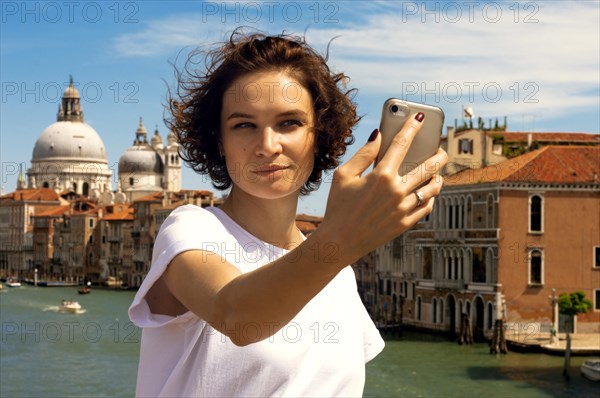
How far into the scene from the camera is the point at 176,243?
3.55 ft

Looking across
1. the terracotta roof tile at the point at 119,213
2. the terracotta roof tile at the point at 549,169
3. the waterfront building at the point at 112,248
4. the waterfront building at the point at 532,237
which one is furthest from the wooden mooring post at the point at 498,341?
the terracotta roof tile at the point at 119,213

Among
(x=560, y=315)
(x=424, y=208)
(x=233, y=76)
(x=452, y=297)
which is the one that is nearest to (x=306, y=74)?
(x=233, y=76)

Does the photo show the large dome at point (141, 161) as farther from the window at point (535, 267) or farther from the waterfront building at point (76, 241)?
the window at point (535, 267)

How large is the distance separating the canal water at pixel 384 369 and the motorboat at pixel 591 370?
0.34 feet

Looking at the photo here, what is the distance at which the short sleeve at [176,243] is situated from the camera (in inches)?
42.6

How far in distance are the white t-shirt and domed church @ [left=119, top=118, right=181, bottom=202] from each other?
5709 cm

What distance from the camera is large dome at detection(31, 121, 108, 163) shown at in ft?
207

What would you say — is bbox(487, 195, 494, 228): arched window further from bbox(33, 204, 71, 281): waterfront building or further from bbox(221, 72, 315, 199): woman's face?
bbox(33, 204, 71, 281): waterfront building

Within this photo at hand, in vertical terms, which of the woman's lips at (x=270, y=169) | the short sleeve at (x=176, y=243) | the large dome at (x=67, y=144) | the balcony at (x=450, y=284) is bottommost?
the balcony at (x=450, y=284)

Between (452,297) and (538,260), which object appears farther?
(452,297)

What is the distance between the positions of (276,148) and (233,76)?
0.38 feet

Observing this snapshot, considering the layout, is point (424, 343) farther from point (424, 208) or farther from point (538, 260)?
point (424, 208)

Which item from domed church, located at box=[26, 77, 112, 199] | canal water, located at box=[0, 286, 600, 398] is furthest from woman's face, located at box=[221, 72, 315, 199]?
domed church, located at box=[26, 77, 112, 199]

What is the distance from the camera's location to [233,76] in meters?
1.23
